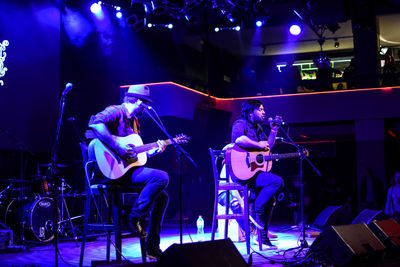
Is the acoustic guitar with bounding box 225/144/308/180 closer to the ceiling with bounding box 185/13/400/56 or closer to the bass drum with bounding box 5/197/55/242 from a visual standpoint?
the bass drum with bounding box 5/197/55/242

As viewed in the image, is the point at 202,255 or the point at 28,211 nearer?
the point at 202,255

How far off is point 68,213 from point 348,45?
1266 cm

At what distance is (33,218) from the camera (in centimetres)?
816

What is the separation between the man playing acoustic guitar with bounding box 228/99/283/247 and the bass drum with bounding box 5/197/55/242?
3.65 meters

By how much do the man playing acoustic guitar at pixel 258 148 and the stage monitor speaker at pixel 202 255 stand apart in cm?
245

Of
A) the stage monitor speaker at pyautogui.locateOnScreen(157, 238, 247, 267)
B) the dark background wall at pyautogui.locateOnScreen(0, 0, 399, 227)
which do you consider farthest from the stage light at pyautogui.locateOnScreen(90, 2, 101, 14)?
the stage monitor speaker at pyautogui.locateOnScreen(157, 238, 247, 267)

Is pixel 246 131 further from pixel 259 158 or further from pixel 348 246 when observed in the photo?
pixel 348 246

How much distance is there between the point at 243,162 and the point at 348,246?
2.03 metres

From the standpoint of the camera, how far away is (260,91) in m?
15.0

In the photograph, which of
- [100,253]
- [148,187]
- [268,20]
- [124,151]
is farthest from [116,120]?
[268,20]

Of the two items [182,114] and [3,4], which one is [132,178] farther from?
[182,114]

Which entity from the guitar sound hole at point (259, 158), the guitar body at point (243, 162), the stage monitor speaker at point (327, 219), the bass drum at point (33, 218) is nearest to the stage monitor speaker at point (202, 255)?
the guitar body at point (243, 162)

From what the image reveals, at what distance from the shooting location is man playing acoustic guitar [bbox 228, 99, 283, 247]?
21.0 ft

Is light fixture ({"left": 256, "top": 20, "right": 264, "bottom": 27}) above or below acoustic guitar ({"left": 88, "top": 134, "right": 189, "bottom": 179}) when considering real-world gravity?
above
